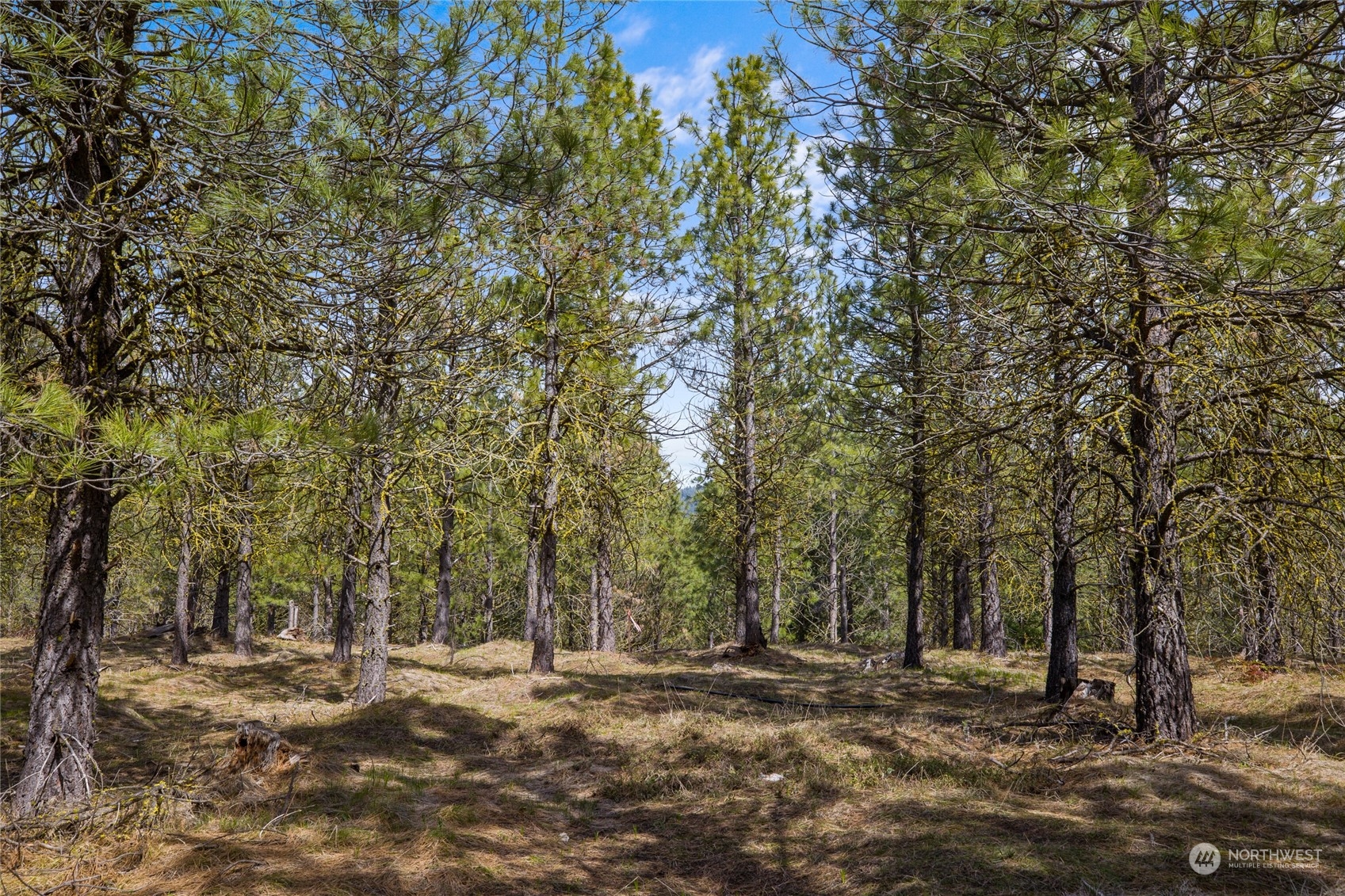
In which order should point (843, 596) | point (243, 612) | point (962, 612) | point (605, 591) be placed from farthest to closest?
point (843, 596), point (605, 591), point (962, 612), point (243, 612)

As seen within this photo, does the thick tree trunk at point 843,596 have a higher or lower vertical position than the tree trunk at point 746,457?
lower

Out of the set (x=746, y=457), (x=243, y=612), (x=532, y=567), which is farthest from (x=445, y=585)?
(x=746, y=457)

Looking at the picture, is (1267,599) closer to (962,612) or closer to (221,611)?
(962,612)

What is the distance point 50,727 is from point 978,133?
8382mm

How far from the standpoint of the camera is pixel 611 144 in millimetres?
12438

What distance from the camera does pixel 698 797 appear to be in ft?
24.6

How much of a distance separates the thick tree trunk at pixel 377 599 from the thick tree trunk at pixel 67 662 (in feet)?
13.7

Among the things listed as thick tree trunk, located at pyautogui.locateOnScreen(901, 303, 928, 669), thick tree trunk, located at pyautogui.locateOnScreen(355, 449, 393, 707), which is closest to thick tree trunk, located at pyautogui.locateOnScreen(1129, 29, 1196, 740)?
thick tree trunk, located at pyautogui.locateOnScreen(901, 303, 928, 669)

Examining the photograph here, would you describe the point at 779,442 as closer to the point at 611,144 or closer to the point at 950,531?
the point at 950,531

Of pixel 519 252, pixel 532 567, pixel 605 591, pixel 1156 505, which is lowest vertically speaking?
pixel 605 591

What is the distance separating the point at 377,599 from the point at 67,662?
5082mm

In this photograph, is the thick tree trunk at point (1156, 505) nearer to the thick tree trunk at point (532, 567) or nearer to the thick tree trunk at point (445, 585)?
the thick tree trunk at point (532, 567)

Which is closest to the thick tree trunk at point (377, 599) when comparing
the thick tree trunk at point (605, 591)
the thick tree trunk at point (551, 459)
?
the thick tree trunk at point (551, 459)

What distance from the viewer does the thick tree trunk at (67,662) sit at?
5.57 m
